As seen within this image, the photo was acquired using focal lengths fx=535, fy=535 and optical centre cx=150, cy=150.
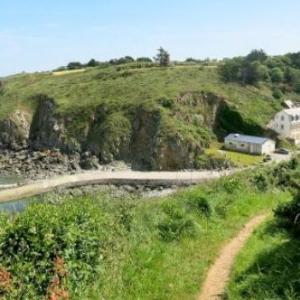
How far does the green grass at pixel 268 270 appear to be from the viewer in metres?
9.61

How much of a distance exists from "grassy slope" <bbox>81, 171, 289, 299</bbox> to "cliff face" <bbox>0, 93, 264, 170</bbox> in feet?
156

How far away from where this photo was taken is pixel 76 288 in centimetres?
955

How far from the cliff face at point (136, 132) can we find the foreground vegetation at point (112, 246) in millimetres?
49704

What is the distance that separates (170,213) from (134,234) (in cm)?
225

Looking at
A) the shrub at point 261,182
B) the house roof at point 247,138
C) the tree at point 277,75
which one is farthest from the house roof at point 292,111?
the shrub at point 261,182

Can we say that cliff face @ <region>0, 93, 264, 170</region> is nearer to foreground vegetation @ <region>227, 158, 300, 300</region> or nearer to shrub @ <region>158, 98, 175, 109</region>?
shrub @ <region>158, 98, 175, 109</region>

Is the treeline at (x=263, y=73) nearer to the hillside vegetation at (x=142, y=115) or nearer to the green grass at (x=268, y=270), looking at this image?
the hillside vegetation at (x=142, y=115)

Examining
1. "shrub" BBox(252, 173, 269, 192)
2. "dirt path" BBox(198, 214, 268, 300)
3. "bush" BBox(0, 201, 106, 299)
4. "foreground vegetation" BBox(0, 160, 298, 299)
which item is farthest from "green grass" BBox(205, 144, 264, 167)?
"bush" BBox(0, 201, 106, 299)

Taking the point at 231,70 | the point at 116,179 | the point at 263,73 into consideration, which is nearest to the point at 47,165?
the point at 116,179

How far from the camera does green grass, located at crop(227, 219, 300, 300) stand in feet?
31.5

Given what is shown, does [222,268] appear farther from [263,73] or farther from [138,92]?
[263,73]

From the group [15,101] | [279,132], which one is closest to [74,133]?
[15,101]

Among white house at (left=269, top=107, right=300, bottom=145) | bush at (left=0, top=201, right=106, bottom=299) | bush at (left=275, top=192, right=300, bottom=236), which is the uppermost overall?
bush at (left=0, top=201, right=106, bottom=299)

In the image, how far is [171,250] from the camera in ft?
41.9
